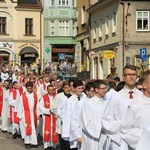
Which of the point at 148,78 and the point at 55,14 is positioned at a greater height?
the point at 55,14

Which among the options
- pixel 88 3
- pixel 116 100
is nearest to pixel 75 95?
pixel 116 100

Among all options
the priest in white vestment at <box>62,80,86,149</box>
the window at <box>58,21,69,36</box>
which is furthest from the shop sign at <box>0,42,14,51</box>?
the priest in white vestment at <box>62,80,86,149</box>

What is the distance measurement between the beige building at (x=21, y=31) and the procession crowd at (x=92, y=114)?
132 ft

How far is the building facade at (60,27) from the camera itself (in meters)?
61.9

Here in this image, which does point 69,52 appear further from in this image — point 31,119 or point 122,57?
point 31,119

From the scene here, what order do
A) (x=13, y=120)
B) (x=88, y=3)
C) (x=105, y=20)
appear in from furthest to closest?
1. (x=88, y=3)
2. (x=105, y=20)
3. (x=13, y=120)

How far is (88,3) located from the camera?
44875 millimetres

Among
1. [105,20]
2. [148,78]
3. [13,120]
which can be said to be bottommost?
[13,120]

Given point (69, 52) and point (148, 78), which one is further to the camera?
point (69, 52)

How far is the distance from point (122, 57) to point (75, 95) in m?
24.3

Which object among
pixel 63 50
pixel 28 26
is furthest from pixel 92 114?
pixel 63 50

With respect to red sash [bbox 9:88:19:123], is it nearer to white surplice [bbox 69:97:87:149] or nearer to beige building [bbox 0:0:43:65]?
white surplice [bbox 69:97:87:149]

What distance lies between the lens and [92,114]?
27.0 ft

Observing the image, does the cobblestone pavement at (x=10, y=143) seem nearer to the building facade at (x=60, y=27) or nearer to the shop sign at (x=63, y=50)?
the shop sign at (x=63, y=50)
